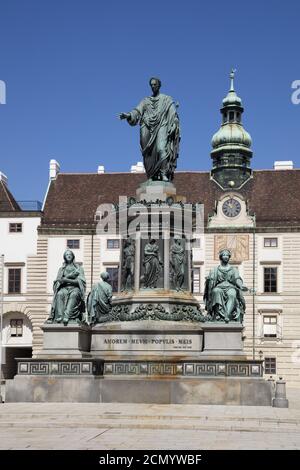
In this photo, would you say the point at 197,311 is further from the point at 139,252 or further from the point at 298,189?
the point at 298,189

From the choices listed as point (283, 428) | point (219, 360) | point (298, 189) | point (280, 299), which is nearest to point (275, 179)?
point (298, 189)

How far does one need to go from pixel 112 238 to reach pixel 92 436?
171ft

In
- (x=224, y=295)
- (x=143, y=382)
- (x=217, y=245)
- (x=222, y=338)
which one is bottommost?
(x=143, y=382)

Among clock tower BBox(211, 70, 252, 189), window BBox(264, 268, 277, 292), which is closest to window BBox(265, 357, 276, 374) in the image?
window BBox(264, 268, 277, 292)

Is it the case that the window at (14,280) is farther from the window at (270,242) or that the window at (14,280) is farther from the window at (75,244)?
the window at (270,242)

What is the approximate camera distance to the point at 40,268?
225ft

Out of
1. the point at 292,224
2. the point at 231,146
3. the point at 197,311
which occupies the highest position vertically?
the point at 231,146

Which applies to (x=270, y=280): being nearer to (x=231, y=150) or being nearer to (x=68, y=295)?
(x=231, y=150)

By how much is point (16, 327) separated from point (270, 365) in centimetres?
1918

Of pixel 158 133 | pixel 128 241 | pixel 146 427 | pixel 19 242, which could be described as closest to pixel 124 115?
pixel 158 133

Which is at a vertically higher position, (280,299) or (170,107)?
(170,107)

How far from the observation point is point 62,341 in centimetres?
2472

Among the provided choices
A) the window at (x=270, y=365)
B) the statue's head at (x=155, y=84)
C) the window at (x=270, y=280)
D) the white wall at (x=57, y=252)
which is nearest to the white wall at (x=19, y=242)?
the white wall at (x=57, y=252)

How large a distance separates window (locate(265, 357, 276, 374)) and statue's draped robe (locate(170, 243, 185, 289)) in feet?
135
